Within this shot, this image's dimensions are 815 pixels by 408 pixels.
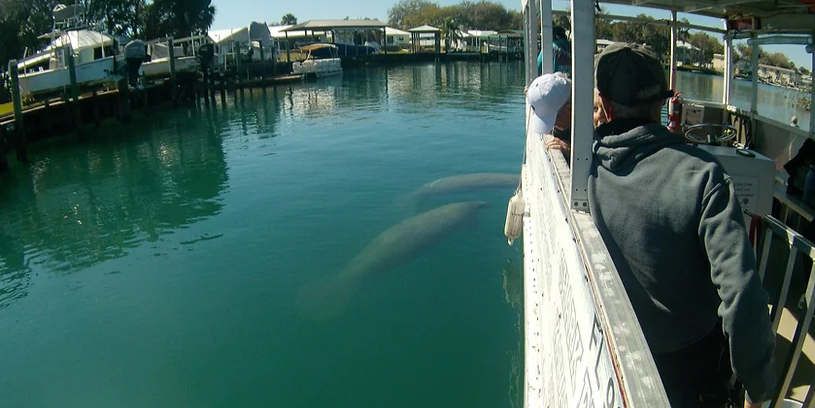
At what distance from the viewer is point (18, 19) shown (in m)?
44.2

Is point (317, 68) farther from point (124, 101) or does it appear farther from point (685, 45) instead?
point (685, 45)

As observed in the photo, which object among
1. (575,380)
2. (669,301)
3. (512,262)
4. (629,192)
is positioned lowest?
(512,262)

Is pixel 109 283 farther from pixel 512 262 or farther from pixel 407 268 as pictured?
pixel 512 262

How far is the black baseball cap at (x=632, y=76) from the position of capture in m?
2.36

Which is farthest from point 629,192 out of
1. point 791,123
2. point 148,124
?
point 148,124

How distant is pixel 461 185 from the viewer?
14688mm

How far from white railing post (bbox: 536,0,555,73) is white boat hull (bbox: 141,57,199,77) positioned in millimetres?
34629

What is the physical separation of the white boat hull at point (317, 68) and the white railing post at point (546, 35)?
5006cm

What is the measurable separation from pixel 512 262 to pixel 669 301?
8.04 meters

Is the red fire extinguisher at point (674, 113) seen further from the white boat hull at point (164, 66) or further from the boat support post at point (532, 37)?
the white boat hull at point (164, 66)

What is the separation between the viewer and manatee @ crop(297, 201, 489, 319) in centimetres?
867

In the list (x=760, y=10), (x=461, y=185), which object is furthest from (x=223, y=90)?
(x=760, y=10)

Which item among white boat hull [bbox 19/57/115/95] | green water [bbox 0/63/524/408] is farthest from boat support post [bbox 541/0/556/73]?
white boat hull [bbox 19/57/115/95]

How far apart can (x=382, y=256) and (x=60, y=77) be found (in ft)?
77.6
